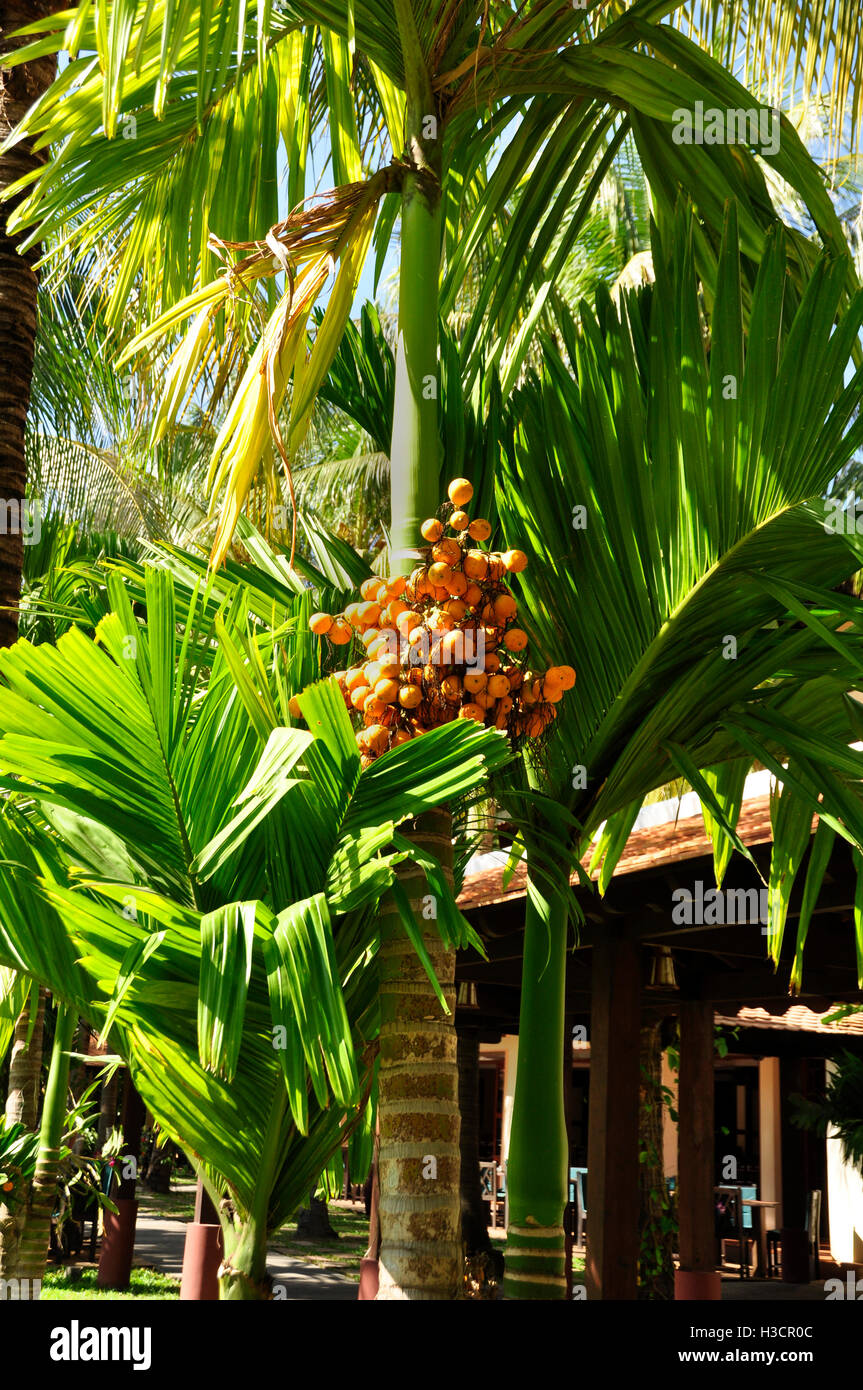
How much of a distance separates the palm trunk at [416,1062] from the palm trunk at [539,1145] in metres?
0.32

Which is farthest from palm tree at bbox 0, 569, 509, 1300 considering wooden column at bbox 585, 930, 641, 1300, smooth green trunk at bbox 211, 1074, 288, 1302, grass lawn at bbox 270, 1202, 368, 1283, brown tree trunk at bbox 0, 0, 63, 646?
grass lawn at bbox 270, 1202, 368, 1283

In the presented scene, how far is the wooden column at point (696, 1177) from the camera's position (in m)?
7.50

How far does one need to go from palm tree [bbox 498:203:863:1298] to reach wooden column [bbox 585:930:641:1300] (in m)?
3.84

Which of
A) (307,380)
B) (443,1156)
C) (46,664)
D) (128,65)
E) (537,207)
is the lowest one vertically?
(443,1156)

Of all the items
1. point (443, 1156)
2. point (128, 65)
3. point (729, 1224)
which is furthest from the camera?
point (729, 1224)

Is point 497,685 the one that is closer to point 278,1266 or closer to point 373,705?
point 373,705

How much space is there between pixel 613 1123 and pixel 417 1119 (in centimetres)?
449

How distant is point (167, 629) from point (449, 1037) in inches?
32.1

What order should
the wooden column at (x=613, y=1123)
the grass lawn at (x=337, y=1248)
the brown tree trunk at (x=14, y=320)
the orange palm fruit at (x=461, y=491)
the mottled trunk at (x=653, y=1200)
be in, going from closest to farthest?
the orange palm fruit at (x=461, y=491)
the brown tree trunk at (x=14, y=320)
the wooden column at (x=613, y=1123)
the mottled trunk at (x=653, y=1200)
the grass lawn at (x=337, y=1248)

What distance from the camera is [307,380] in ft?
7.99

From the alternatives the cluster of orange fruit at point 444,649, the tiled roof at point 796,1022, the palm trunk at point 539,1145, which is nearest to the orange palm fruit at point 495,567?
the cluster of orange fruit at point 444,649

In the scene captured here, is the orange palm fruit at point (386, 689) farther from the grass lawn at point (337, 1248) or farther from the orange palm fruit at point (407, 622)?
the grass lawn at point (337, 1248)

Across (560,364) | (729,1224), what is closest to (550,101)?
(560,364)
